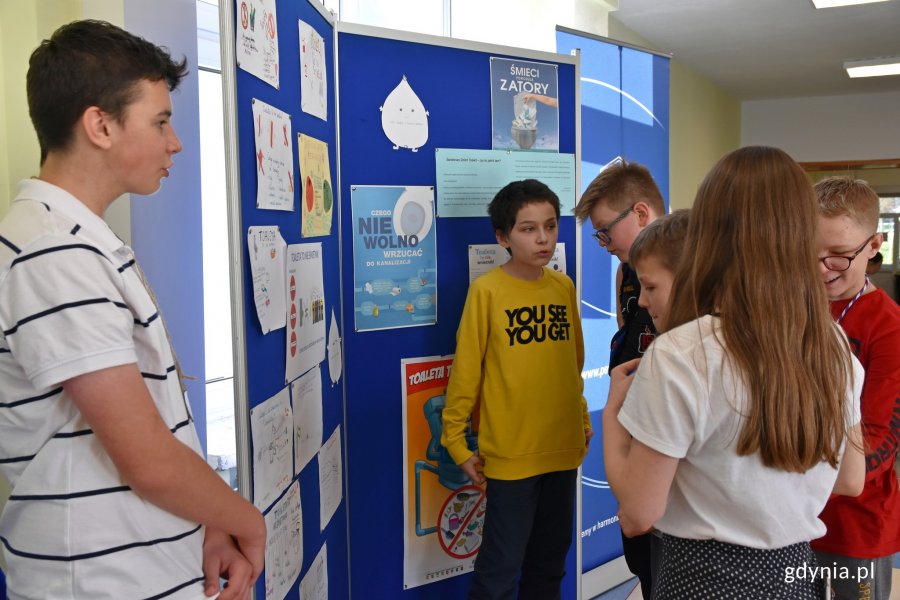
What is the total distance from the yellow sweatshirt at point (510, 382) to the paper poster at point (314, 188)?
0.55 meters

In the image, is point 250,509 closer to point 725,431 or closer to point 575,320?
point 725,431

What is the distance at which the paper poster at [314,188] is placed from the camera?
1.79 m

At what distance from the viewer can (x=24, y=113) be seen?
1489 millimetres

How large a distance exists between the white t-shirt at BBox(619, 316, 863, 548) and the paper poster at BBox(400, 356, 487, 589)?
127 centimetres

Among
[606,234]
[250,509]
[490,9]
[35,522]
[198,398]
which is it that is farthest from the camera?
[490,9]

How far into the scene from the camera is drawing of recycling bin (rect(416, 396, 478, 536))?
2.42 m

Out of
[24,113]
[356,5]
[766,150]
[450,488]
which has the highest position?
[356,5]

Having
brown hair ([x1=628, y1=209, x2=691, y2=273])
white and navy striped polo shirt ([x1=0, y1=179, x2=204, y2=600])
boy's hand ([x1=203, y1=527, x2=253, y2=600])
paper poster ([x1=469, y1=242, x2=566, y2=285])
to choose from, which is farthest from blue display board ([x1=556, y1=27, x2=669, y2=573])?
white and navy striped polo shirt ([x1=0, y1=179, x2=204, y2=600])

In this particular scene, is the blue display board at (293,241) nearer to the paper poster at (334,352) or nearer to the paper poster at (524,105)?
the paper poster at (334,352)

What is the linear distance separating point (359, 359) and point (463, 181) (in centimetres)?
69

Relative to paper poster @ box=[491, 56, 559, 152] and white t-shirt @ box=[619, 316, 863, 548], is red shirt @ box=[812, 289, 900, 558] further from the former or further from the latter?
paper poster @ box=[491, 56, 559, 152]

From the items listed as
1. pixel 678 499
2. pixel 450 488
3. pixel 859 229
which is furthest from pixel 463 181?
pixel 678 499

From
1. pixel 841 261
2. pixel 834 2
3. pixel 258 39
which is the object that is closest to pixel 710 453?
pixel 841 261

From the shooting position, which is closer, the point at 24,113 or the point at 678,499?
the point at 678,499
